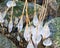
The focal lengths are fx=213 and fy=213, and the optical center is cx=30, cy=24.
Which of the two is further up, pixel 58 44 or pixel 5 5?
pixel 5 5

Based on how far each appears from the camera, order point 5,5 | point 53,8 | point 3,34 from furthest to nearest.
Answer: point 53,8
point 5,5
point 3,34

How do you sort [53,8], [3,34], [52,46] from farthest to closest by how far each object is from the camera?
[53,8]
[3,34]
[52,46]

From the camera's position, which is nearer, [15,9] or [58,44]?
[58,44]

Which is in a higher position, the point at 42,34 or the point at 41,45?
the point at 42,34

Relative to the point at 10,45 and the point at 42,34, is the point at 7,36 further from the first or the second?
the point at 42,34

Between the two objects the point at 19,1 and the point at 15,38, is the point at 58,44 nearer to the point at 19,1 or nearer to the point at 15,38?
the point at 15,38

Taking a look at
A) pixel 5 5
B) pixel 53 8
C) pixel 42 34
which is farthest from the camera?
pixel 53 8

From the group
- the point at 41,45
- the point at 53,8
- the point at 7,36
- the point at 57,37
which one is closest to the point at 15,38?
the point at 7,36

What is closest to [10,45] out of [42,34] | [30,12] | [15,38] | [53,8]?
[15,38]

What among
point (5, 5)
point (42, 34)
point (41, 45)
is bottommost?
point (41, 45)
